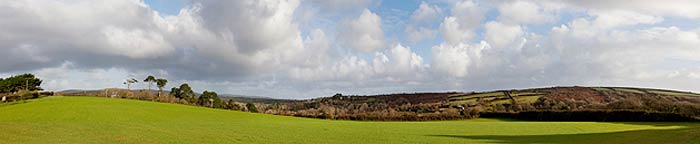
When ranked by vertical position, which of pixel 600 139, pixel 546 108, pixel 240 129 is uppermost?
pixel 546 108

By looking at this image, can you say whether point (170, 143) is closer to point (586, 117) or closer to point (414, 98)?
point (586, 117)

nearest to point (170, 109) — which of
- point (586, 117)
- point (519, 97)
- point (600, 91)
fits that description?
point (586, 117)

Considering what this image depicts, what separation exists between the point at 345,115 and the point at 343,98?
5926 cm

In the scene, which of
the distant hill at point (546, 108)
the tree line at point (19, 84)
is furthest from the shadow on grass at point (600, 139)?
the tree line at point (19, 84)

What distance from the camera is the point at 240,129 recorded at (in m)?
35.9

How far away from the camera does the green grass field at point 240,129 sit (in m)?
26.3

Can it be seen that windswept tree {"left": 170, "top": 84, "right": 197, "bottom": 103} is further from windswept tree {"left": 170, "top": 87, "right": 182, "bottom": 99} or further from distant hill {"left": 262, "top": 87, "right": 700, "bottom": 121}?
distant hill {"left": 262, "top": 87, "right": 700, "bottom": 121}

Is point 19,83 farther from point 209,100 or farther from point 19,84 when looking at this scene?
point 209,100

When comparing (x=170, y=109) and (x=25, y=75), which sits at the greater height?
(x=25, y=75)

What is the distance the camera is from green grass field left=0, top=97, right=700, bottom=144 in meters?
26.3

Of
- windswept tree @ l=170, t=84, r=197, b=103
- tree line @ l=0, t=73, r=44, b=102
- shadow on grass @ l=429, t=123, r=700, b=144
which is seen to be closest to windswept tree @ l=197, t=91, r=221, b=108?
windswept tree @ l=170, t=84, r=197, b=103

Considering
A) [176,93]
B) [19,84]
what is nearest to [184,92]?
[176,93]

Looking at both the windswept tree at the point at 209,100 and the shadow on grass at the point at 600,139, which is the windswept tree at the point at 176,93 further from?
the shadow on grass at the point at 600,139

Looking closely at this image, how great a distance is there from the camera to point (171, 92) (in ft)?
270
